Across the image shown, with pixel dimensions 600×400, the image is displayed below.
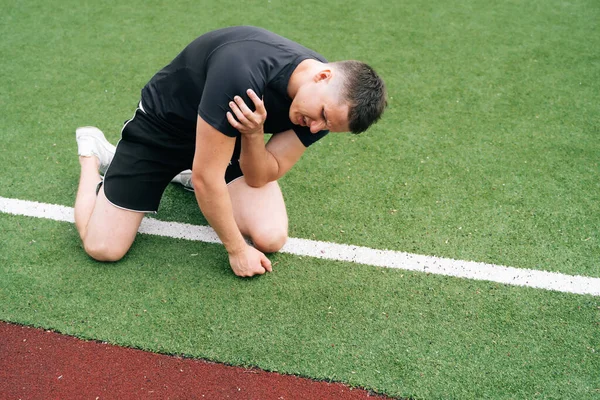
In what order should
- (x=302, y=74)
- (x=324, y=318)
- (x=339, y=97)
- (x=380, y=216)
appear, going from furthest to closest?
(x=380, y=216) → (x=324, y=318) → (x=302, y=74) → (x=339, y=97)

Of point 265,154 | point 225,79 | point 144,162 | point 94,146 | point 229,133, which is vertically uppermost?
point 225,79

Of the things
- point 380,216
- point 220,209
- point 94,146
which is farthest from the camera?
point 94,146

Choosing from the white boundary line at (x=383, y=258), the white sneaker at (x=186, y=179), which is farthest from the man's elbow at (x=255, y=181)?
the white sneaker at (x=186, y=179)

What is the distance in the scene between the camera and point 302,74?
8.21 ft

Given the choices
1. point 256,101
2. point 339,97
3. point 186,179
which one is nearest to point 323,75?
point 339,97

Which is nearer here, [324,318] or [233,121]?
[233,121]

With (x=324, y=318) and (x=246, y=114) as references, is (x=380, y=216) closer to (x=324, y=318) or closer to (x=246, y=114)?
(x=324, y=318)

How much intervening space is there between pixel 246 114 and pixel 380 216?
1.34 meters

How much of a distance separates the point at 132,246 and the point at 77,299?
471 millimetres

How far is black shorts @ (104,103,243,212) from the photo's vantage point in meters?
3.04

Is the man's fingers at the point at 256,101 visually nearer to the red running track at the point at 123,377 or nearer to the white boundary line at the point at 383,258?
the white boundary line at the point at 383,258

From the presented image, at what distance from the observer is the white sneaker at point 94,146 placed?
11.4 feet

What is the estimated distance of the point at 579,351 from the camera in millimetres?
2615

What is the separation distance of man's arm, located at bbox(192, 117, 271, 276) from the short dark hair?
586mm
